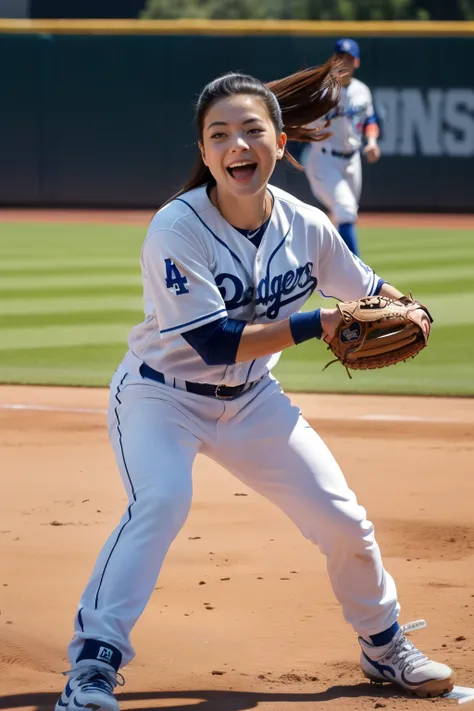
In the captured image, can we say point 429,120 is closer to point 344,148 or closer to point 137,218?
point 137,218

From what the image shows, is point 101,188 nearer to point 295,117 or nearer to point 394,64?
point 394,64

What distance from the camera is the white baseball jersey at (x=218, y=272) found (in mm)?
3031

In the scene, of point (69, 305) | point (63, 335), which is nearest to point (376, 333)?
point (63, 335)

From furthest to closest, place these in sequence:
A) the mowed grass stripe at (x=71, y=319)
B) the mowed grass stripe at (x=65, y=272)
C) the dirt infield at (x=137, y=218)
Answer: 1. the dirt infield at (x=137, y=218)
2. the mowed grass stripe at (x=65, y=272)
3. the mowed grass stripe at (x=71, y=319)

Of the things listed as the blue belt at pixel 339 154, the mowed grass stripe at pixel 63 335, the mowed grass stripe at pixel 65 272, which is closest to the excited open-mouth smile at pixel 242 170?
the mowed grass stripe at pixel 63 335

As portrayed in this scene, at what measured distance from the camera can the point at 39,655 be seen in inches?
133

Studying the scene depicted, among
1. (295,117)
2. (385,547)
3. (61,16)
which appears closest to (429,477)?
(385,547)

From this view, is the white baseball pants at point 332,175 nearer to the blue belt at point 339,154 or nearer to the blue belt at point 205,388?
the blue belt at point 339,154

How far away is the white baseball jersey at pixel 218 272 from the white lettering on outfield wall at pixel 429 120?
627 inches

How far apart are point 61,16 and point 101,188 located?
19.9m

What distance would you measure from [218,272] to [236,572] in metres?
1.35

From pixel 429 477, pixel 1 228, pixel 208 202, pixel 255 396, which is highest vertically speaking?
pixel 208 202

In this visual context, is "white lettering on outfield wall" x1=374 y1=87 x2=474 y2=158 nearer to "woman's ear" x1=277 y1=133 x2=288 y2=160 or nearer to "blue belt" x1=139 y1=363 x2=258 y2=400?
"woman's ear" x1=277 y1=133 x2=288 y2=160

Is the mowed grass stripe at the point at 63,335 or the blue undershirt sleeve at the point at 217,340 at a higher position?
the blue undershirt sleeve at the point at 217,340
